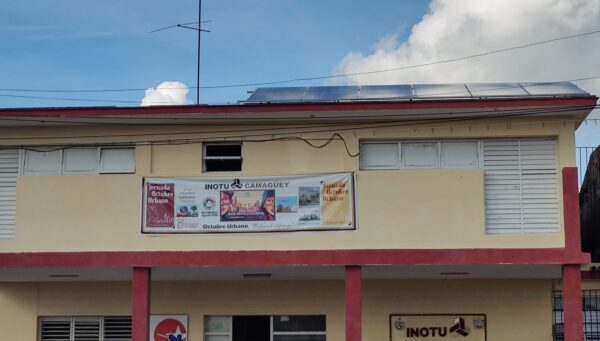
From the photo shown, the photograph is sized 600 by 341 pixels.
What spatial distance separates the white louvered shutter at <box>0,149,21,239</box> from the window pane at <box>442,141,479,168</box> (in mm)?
9219

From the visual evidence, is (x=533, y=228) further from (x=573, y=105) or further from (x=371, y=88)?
(x=371, y=88)

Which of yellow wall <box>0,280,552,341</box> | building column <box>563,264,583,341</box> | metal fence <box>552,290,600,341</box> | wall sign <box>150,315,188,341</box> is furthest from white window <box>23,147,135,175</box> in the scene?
metal fence <box>552,290,600,341</box>

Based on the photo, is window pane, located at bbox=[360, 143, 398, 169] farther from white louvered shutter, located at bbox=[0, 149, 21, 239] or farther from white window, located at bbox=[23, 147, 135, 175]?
white louvered shutter, located at bbox=[0, 149, 21, 239]

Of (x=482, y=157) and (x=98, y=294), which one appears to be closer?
(x=482, y=157)

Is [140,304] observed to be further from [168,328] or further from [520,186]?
[520,186]

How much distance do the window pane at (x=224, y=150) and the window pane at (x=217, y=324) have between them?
4127 millimetres

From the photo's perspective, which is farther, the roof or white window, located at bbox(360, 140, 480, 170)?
white window, located at bbox(360, 140, 480, 170)

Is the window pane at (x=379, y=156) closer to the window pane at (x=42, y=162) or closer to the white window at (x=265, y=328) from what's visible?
the white window at (x=265, y=328)

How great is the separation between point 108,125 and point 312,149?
4.43 meters

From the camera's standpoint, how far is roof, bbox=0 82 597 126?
16.4 m

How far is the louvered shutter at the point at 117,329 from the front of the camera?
19531 millimetres

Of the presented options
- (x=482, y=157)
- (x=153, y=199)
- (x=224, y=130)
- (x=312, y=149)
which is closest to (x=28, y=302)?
(x=153, y=199)

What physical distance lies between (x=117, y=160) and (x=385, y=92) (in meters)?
5.98

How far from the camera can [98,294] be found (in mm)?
19625
